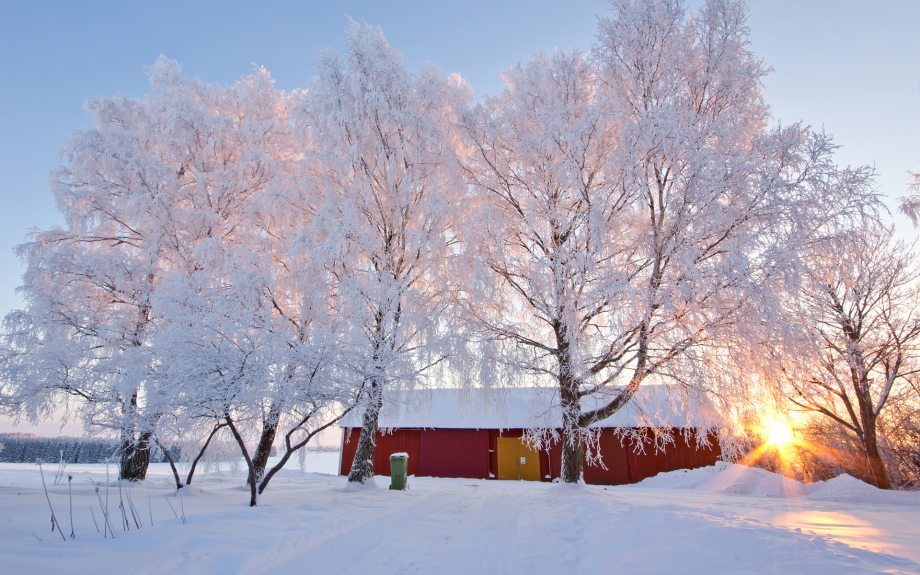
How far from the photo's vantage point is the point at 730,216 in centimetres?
848

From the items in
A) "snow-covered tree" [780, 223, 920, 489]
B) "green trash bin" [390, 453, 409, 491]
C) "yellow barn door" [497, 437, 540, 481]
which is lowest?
"yellow barn door" [497, 437, 540, 481]

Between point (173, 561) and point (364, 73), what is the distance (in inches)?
449

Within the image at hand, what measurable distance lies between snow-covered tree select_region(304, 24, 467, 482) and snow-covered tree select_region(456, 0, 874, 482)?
1173mm

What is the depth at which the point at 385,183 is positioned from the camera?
40.0 ft

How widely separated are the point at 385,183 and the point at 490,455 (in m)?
14.8

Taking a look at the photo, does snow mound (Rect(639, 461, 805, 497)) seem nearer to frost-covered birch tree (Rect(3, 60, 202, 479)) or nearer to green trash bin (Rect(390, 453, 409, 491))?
green trash bin (Rect(390, 453, 409, 491))

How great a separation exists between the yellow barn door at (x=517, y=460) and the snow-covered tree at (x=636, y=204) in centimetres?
1151

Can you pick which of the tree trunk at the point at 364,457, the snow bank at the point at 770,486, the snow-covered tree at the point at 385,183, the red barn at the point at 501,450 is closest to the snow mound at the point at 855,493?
the snow bank at the point at 770,486

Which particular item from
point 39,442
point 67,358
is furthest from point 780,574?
point 39,442

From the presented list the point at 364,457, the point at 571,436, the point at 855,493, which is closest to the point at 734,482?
the point at 855,493

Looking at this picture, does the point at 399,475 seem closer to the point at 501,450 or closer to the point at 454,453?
the point at 454,453

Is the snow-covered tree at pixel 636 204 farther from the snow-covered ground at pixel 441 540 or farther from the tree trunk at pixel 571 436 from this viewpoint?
the snow-covered ground at pixel 441 540

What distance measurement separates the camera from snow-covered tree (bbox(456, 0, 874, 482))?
320 inches

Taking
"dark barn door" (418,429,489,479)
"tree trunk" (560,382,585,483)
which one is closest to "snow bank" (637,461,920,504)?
"tree trunk" (560,382,585,483)
